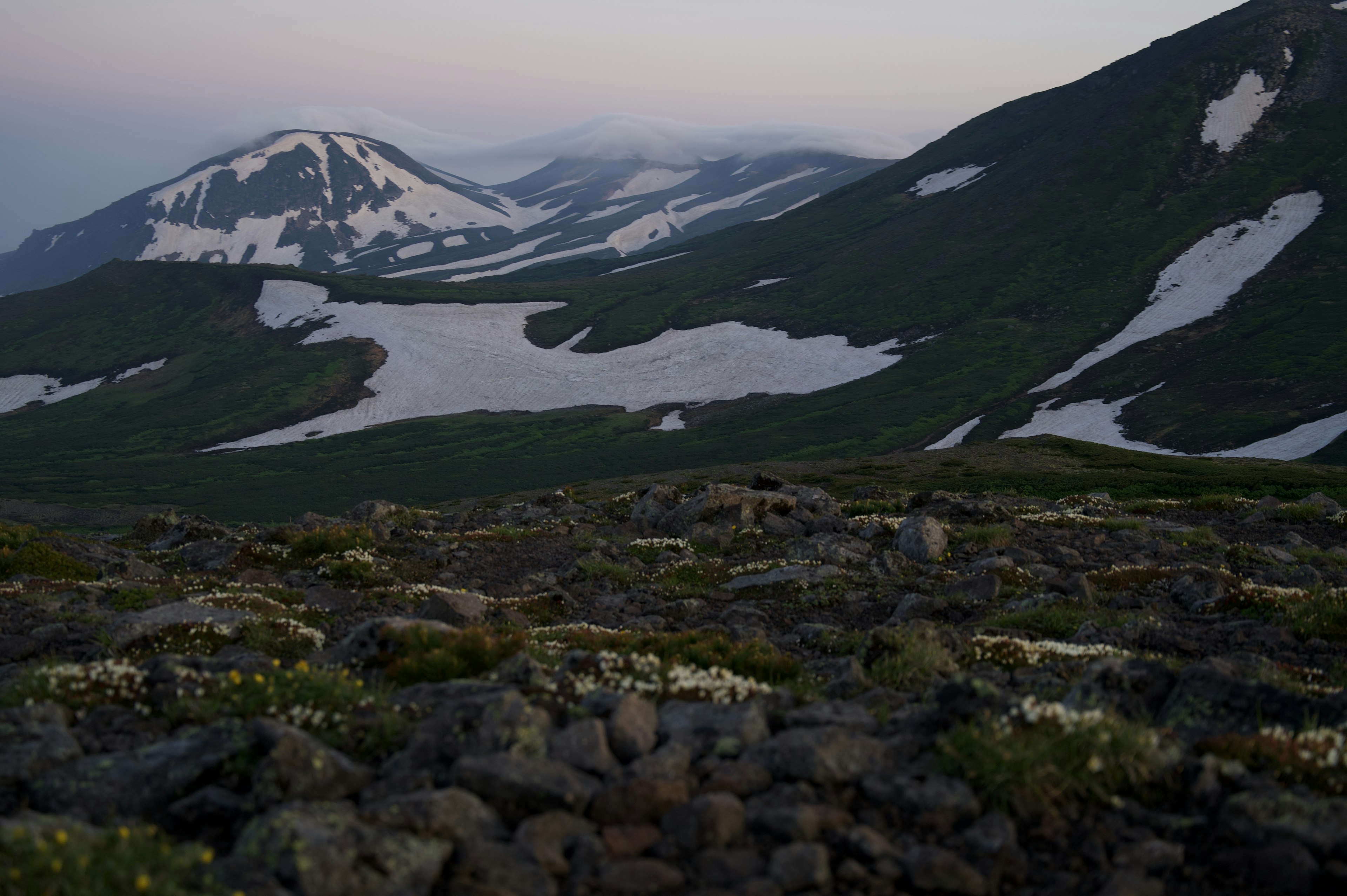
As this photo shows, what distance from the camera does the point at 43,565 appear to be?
68.1 feet

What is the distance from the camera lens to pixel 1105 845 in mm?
6102

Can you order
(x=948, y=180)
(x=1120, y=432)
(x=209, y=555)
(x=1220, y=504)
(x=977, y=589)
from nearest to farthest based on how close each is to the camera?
(x=977, y=589)
(x=209, y=555)
(x=1220, y=504)
(x=1120, y=432)
(x=948, y=180)

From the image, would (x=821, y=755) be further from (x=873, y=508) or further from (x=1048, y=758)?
(x=873, y=508)

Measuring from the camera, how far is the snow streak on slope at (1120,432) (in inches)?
2854

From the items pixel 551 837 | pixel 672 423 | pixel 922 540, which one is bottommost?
pixel 672 423

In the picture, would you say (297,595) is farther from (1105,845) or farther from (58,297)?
(58,297)

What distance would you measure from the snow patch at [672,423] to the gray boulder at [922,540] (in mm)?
77480

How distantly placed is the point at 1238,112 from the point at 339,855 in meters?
208

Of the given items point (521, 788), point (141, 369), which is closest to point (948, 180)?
point (141, 369)

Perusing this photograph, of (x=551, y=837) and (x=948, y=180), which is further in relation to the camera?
(x=948, y=180)

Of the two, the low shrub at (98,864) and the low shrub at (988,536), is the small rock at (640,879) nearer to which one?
the low shrub at (98,864)

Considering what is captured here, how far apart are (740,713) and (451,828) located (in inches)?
111

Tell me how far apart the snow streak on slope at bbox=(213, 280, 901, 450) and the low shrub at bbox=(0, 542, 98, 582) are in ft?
309

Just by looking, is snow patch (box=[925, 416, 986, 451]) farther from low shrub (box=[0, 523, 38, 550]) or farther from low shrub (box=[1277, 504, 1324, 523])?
low shrub (box=[0, 523, 38, 550])
